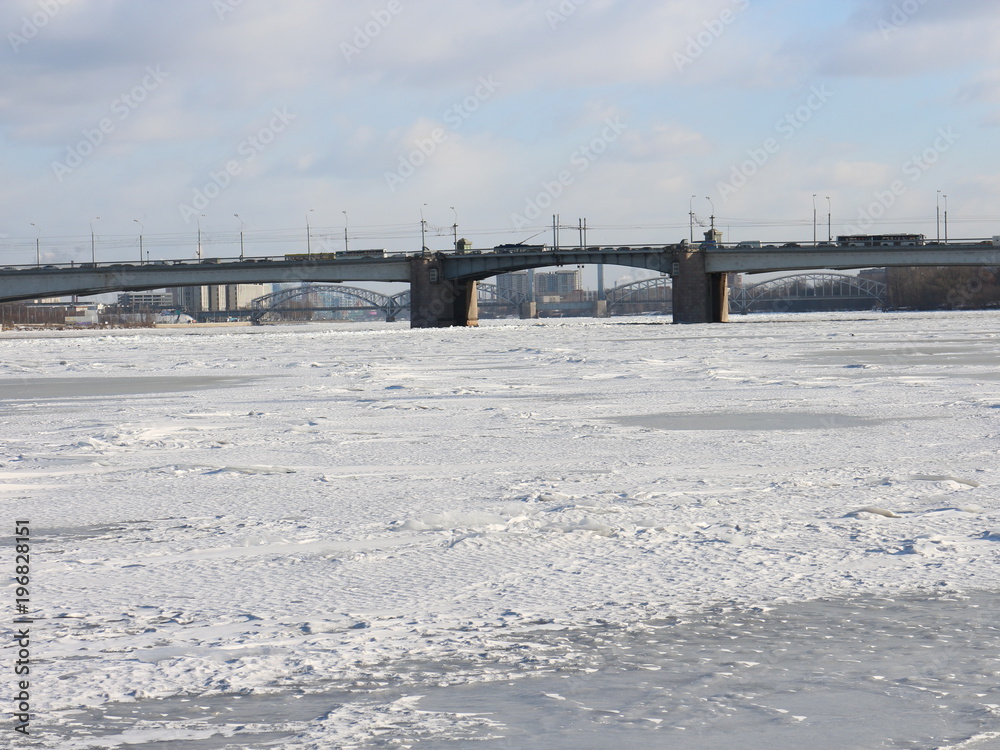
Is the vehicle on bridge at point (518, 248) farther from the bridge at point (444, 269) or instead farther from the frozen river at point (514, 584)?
the frozen river at point (514, 584)

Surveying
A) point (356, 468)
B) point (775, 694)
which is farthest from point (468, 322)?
point (775, 694)

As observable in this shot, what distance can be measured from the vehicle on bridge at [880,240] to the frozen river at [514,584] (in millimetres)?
75407

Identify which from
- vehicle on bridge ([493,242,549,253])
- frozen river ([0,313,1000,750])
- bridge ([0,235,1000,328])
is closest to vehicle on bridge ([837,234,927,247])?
bridge ([0,235,1000,328])

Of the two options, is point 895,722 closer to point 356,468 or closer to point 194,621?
point 194,621

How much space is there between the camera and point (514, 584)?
5.72 m

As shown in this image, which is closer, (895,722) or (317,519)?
(895,722)

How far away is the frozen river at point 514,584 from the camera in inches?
154

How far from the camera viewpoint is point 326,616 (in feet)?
16.8

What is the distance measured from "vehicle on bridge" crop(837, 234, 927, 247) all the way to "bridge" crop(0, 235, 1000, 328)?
39.2 inches

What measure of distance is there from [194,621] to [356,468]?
4.89 m

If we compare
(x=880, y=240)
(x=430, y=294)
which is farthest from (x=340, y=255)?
(x=880, y=240)

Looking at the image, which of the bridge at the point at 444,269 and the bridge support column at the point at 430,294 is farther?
the bridge support column at the point at 430,294

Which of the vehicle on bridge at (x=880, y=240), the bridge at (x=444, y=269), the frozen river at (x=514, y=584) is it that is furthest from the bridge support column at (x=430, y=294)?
the frozen river at (x=514, y=584)

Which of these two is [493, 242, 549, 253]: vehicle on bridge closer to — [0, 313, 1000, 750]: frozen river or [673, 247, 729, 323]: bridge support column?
[673, 247, 729, 323]: bridge support column
